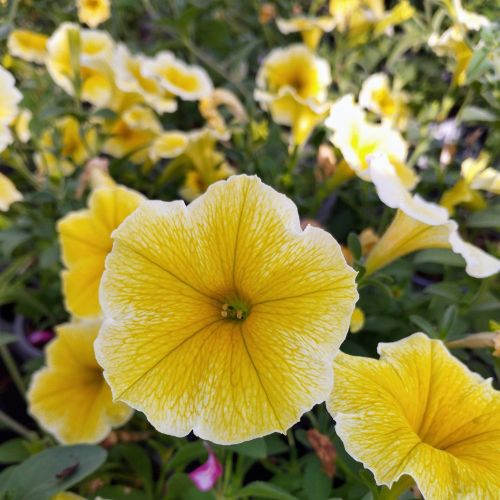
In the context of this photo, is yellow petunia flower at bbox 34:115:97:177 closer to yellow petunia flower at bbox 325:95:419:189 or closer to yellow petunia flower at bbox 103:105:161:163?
yellow petunia flower at bbox 103:105:161:163

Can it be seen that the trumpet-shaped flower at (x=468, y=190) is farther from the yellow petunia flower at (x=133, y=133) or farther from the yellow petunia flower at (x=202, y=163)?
the yellow petunia flower at (x=133, y=133)

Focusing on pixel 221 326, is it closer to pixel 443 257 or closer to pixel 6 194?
pixel 443 257

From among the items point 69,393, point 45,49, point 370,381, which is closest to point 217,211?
point 370,381

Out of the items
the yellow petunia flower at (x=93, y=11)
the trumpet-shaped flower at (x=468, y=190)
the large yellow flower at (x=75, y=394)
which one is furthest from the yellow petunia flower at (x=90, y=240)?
the yellow petunia flower at (x=93, y=11)

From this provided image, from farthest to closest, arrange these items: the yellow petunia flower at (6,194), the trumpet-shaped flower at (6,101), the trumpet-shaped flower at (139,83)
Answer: the trumpet-shaped flower at (139,83) < the yellow petunia flower at (6,194) < the trumpet-shaped flower at (6,101)

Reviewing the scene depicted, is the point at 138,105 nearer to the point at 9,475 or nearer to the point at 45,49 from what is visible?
the point at 45,49

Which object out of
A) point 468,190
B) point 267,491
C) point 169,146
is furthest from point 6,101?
point 468,190

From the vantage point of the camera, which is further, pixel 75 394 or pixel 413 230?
pixel 75 394

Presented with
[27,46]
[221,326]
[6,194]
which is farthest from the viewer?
[27,46]
